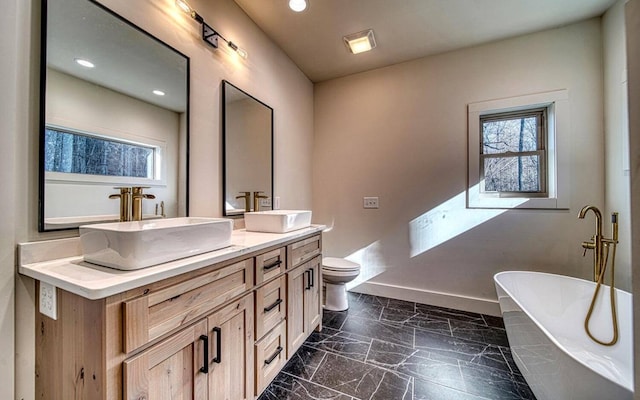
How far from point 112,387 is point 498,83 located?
3253 mm

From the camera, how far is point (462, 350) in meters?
1.86

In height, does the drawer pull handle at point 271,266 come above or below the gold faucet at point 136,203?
below

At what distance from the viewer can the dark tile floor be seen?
1.47m

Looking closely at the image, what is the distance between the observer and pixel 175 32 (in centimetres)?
149

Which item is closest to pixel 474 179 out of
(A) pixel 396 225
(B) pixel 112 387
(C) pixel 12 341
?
(A) pixel 396 225

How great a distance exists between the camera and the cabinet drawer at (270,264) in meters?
1.34

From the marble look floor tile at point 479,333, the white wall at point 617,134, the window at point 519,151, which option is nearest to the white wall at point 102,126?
the marble look floor tile at point 479,333

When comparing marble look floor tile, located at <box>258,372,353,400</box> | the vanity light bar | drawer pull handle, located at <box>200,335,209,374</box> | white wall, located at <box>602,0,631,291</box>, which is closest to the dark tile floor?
marble look floor tile, located at <box>258,372,353,400</box>

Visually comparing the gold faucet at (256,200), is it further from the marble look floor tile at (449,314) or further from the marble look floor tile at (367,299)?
the marble look floor tile at (449,314)

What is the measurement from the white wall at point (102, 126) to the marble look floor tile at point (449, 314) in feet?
7.73

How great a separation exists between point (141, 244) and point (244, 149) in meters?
1.29

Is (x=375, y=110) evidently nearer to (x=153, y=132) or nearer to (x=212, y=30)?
(x=212, y=30)

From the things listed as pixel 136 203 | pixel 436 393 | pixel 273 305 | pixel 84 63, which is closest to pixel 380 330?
pixel 436 393

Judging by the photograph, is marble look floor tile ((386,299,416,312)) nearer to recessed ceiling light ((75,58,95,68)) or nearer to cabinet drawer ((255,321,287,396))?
cabinet drawer ((255,321,287,396))
